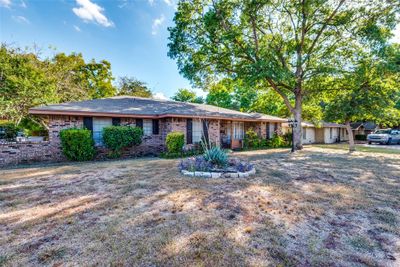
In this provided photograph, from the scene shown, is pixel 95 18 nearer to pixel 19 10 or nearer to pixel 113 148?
pixel 19 10

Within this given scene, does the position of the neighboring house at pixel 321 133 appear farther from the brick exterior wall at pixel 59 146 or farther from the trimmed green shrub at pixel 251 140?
the brick exterior wall at pixel 59 146

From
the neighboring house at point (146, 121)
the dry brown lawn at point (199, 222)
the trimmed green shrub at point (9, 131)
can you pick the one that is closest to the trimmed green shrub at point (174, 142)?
the neighboring house at point (146, 121)

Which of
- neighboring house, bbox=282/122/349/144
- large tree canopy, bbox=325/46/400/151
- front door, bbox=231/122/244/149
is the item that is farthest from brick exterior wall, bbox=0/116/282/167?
neighboring house, bbox=282/122/349/144

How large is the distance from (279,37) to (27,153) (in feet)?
51.6

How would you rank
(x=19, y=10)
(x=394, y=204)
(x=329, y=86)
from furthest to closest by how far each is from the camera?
(x=329, y=86), (x=19, y=10), (x=394, y=204)

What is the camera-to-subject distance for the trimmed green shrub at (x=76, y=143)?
28.6 ft

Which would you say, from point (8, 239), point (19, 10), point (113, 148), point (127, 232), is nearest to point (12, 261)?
point (8, 239)

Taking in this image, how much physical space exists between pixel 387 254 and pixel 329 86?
13800mm

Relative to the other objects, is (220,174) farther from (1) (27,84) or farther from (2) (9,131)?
(2) (9,131)

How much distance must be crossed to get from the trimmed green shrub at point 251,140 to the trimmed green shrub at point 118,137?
8191mm

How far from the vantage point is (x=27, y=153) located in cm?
870

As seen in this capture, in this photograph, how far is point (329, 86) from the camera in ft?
44.5

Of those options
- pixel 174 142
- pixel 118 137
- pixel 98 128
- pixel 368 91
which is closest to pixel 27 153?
pixel 98 128

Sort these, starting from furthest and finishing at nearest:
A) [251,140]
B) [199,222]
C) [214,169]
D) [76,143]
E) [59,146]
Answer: [251,140] < [59,146] < [76,143] < [214,169] < [199,222]
